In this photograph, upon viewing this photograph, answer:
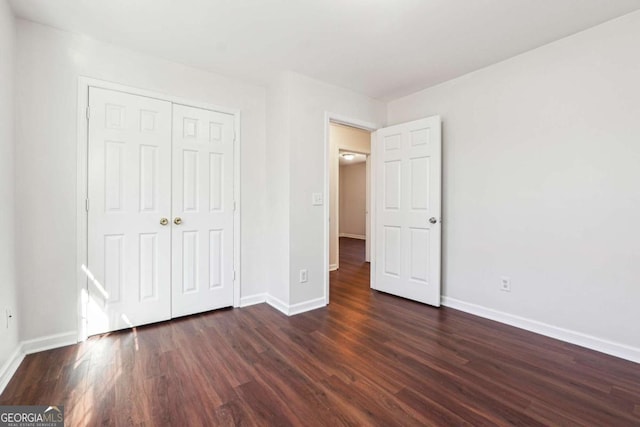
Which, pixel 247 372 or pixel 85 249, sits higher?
pixel 85 249

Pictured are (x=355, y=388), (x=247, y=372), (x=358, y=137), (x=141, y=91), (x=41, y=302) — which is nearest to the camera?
(x=355, y=388)

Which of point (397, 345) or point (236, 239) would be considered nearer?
point (397, 345)

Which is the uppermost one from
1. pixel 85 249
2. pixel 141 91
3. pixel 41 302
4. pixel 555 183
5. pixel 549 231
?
pixel 141 91

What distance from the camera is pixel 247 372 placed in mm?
1906

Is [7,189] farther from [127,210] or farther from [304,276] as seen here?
[304,276]

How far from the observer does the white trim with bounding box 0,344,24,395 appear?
1727 millimetres

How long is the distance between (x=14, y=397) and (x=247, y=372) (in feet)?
4.15

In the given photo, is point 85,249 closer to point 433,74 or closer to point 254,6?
point 254,6

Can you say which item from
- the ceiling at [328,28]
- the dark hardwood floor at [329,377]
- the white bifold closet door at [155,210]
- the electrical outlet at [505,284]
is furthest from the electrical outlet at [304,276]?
the ceiling at [328,28]

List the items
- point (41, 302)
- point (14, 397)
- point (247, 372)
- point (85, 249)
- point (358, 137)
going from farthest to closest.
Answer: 1. point (358, 137)
2. point (85, 249)
3. point (41, 302)
4. point (247, 372)
5. point (14, 397)

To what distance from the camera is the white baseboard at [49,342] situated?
6.91 ft

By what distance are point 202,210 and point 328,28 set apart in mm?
1959

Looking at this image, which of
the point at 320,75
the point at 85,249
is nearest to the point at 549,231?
the point at 320,75

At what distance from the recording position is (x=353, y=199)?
10133 mm
